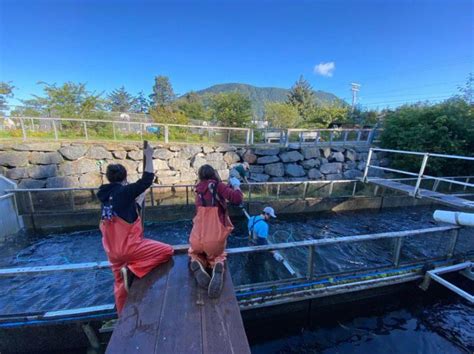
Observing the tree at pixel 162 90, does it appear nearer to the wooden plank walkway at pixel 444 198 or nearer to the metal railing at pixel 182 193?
the metal railing at pixel 182 193

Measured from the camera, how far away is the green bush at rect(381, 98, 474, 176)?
9.30 m

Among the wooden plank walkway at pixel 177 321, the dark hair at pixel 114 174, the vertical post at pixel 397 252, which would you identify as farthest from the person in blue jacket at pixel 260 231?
the dark hair at pixel 114 174

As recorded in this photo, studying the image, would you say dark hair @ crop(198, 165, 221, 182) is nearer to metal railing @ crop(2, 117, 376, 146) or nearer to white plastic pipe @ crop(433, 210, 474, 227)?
white plastic pipe @ crop(433, 210, 474, 227)

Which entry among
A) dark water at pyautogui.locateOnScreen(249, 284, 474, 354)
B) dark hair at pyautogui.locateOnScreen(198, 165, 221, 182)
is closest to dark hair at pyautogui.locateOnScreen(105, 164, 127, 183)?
dark hair at pyautogui.locateOnScreen(198, 165, 221, 182)

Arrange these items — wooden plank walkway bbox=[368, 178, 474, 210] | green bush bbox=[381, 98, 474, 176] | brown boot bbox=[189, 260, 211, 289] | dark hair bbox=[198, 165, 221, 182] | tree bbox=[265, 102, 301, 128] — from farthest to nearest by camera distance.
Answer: tree bbox=[265, 102, 301, 128]
green bush bbox=[381, 98, 474, 176]
wooden plank walkway bbox=[368, 178, 474, 210]
dark hair bbox=[198, 165, 221, 182]
brown boot bbox=[189, 260, 211, 289]

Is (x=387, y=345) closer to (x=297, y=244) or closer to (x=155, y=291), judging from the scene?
(x=297, y=244)

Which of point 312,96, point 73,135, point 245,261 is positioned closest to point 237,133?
point 73,135

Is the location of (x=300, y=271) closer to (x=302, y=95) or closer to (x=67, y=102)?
(x=67, y=102)

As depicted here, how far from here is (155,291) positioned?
71.3 inches

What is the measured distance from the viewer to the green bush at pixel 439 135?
930 centimetres

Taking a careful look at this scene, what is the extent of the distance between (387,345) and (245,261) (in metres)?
1.98

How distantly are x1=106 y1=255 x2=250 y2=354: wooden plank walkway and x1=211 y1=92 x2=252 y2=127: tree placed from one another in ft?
49.1

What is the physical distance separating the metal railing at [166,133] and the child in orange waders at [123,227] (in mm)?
7810

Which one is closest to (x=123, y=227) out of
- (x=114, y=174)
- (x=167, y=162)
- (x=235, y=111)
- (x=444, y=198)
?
(x=114, y=174)
